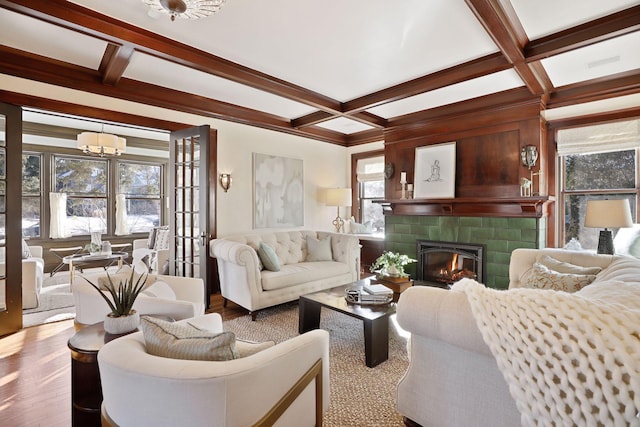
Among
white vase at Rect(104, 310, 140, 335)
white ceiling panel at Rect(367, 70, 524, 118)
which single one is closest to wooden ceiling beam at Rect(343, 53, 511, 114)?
white ceiling panel at Rect(367, 70, 524, 118)

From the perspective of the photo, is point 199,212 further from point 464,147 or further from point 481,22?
point 464,147

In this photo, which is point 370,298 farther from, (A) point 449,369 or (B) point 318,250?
(B) point 318,250

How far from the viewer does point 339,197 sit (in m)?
5.53

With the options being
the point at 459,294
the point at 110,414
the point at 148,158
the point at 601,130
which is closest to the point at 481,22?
the point at 459,294

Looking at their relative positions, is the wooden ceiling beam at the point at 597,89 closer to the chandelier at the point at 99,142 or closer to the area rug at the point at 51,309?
the chandelier at the point at 99,142

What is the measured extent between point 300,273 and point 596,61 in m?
3.68

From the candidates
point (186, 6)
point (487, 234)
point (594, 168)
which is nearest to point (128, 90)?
point (186, 6)

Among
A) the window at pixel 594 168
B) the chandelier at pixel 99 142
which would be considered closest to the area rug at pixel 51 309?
the chandelier at pixel 99 142

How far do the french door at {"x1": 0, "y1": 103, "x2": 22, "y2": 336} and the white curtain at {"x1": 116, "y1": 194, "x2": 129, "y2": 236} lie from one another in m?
3.82

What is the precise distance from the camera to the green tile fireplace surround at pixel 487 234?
3810 millimetres

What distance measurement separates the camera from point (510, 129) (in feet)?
Answer: 12.9

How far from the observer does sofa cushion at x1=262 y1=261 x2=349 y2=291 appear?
3586mm

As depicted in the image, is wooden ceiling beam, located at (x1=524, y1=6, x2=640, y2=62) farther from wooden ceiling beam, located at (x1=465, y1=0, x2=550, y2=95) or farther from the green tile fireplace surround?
the green tile fireplace surround

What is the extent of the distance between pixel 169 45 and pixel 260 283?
2.40 meters
